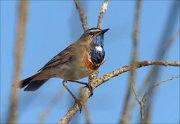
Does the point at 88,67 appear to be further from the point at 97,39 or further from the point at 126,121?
the point at 126,121

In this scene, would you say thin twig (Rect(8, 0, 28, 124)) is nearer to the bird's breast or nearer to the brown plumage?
the brown plumage

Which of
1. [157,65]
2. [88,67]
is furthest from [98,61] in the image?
[157,65]

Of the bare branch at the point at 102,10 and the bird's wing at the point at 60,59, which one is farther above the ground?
the bare branch at the point at 102,10

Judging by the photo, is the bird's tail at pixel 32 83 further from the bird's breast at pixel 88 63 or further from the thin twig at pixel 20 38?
the thin twig at pixel 20 38

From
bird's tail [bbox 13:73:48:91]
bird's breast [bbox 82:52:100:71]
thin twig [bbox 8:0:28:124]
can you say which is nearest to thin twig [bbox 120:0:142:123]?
thin twig [bbox 8:0:28:124]

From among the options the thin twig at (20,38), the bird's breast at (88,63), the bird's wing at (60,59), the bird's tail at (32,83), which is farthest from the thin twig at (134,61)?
the bird's wing at (60,59)

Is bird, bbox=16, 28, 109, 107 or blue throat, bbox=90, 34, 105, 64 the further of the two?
blue throat, bbox=90, 34, 105, 64

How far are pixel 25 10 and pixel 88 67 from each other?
6.08 m

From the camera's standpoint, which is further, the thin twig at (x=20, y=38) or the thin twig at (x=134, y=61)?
the thin twig at (x=134, y=61)

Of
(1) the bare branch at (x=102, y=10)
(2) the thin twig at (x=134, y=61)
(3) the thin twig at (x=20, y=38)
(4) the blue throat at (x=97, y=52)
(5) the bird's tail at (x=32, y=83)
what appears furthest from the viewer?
(4) the blue throat at (x=97, y=52)

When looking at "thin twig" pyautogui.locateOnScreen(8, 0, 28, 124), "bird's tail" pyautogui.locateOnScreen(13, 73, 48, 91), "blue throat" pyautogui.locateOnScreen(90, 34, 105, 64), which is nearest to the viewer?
"thin twig" pyautogui.locateOnScreen(8, 0, 28, 124)

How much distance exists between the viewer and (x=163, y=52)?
60.3 inches

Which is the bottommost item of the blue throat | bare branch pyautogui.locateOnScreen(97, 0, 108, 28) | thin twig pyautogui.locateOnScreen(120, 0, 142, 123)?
the blue throat

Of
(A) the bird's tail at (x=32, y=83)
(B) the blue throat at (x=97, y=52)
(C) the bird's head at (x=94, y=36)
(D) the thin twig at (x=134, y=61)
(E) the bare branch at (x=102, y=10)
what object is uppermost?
(D) the thin twig at (x=134, y=61)
